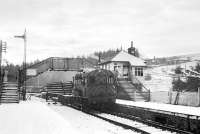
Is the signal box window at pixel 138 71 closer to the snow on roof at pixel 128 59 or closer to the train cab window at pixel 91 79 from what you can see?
the snow on roof at pixel 128 59

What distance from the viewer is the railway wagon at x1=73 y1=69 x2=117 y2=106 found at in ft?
75.2

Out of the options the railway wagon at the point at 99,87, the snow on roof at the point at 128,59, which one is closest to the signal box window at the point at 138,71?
the snow on roof at the point at 128,59

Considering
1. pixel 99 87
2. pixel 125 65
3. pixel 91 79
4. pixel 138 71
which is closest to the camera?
pixel 99 87

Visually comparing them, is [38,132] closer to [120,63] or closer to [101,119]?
[101,119]

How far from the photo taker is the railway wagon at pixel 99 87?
22922 mm

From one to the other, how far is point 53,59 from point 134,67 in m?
12.8

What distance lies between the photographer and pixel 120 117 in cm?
1959

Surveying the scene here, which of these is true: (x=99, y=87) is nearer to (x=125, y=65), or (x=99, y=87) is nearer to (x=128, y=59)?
(x=125, y=65)

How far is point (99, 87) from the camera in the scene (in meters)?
23.2

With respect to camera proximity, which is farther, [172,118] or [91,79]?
[91,79]

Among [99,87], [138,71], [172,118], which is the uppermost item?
[138,71]

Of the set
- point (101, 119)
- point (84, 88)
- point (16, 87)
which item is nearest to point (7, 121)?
point (101, 119)

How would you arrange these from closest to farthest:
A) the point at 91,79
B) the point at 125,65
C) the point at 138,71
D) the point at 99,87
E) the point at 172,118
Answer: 1. the point at 172,118
2. the point at 99,87
3. the point at 91,79
4. the point at 125,65
5. the point at 138,71

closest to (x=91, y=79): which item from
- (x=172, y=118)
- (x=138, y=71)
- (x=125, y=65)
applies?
(x=172, y=118)
